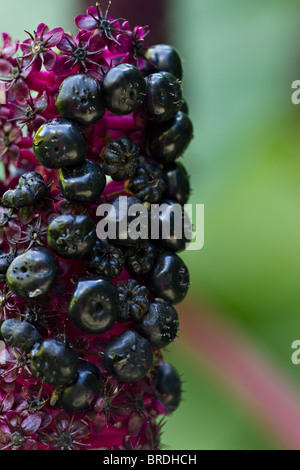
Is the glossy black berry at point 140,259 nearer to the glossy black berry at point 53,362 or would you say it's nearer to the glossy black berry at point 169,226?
the glossy black berry at point 169,226

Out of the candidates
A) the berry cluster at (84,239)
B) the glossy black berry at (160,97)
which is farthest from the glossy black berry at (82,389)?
the glossy black berry at (160,97)

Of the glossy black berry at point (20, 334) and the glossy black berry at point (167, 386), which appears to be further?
the glossy black berry at point (167, 386)

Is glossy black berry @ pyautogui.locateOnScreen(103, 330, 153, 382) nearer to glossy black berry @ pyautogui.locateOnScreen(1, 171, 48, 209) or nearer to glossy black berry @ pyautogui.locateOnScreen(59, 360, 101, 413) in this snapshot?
glossy black berry @ pyautogui.locateOnScreen(59, 360, 101, 413)

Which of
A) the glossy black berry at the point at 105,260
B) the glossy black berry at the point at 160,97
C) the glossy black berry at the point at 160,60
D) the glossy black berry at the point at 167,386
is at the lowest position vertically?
the glossy black berry at the point at 167,386

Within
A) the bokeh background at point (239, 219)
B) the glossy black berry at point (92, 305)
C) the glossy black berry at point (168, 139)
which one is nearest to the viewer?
the glossy black berry at point (92, 305)

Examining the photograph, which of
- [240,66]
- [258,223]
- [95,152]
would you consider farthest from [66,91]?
[240,66]

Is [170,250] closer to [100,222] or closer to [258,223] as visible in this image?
[100,222]
